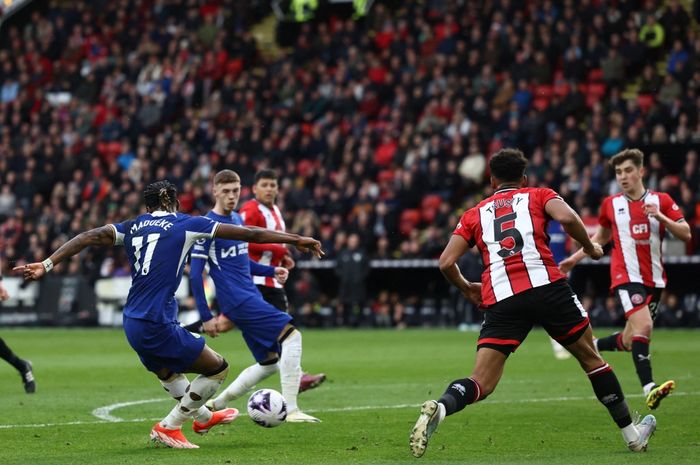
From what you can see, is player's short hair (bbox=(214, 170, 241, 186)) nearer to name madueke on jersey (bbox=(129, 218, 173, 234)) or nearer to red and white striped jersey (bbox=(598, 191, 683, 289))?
name madueke on jersey (bbox=(129, 218, 173, 234))

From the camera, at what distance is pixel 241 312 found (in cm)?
1137

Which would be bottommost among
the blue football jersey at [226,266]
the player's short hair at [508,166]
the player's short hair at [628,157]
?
the blue football jersey at [226,266]

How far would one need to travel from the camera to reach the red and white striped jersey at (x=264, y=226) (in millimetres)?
12695

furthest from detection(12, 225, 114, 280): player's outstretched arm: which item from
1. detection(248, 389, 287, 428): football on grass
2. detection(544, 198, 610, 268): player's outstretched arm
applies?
detection(544, 198, 610, 268): player's outstretched arm

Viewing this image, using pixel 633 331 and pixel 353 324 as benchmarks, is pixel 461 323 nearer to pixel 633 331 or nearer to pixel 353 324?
pixel 353 324

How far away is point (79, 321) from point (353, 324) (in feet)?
22.6

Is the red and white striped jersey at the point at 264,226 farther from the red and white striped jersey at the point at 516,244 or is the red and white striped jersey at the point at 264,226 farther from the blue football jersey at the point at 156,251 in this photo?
the red and white striped jersey at the point at 516,244

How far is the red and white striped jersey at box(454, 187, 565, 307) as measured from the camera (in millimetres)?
8742

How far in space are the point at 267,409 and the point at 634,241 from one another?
15.7ft

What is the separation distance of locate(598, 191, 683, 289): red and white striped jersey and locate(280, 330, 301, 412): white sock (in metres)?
3.58

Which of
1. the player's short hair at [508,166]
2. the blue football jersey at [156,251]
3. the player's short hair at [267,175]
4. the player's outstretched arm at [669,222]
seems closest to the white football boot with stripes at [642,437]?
the player's short hair at [508,166]

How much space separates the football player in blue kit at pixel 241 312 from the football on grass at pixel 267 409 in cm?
124

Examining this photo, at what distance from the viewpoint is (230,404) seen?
43.3 feet

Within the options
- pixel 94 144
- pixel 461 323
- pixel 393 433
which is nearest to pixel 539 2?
pixel 461 323
